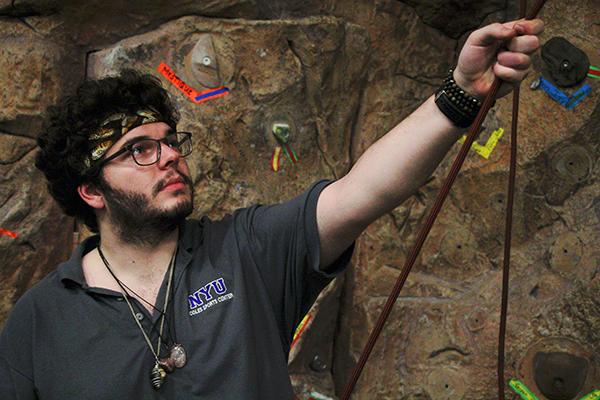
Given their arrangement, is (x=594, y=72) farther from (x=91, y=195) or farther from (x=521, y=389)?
(x=91, y=195)

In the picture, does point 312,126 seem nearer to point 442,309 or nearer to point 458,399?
point 442,309

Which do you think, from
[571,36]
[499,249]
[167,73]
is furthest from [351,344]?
[571,36]

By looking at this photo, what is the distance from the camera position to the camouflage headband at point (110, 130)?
77.5 inches

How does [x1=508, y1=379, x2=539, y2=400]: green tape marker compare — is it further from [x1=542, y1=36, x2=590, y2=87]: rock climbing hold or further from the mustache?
the mustache

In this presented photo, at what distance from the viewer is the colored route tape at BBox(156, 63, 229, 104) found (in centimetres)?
324

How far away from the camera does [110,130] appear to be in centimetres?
199

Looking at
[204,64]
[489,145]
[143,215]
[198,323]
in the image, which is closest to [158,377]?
[198,323]

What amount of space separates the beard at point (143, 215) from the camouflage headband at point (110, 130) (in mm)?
106

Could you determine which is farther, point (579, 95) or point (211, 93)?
point (579, 95)

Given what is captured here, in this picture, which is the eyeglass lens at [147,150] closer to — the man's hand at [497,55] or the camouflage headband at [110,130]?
the camouflage headband at [110,130]

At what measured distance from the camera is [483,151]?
11.7ft

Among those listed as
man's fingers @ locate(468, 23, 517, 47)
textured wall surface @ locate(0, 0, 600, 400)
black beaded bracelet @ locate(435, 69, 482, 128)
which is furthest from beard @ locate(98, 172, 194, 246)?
textured wall surface @ locate(0, 0, 600, 400)

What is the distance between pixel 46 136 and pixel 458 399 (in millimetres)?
2290

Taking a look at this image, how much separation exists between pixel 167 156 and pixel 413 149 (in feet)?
2.23
